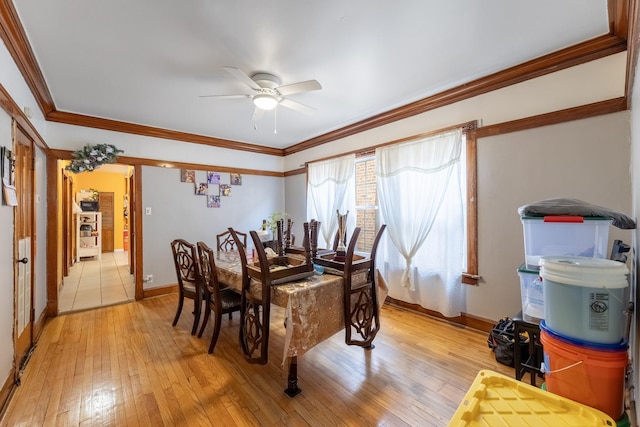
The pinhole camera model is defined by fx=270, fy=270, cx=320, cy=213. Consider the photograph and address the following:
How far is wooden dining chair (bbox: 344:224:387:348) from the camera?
82.2 inches

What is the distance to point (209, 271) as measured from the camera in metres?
2.46

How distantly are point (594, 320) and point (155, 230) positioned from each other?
183 inches

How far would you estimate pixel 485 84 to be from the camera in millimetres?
2623

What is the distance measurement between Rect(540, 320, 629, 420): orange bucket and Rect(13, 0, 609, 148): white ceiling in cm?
194

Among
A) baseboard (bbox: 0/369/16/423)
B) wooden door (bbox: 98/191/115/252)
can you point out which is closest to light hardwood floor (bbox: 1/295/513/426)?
baseboard (bbox: 0/369/16/423)

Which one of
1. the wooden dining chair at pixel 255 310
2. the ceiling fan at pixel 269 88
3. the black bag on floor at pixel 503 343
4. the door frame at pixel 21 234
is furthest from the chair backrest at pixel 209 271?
the black bag on floor at pixel 503 343

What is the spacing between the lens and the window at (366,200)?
3883 mm

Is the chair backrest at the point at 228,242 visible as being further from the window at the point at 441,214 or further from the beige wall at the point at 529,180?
the beige wall at the point at 529,180

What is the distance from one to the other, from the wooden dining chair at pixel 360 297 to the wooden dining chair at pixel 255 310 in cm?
62

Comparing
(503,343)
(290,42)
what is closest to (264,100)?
(290,42)

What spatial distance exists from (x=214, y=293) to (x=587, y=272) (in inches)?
97.4

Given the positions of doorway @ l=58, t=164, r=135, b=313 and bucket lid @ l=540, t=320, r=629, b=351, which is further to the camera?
doorway @ l=58, t=164, r=135, b=313

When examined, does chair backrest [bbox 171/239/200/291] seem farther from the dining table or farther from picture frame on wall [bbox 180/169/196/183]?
picture frame on wall [bbox 180/169/196/183]

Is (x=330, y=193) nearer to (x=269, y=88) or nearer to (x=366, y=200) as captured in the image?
(x=366, y=200)
